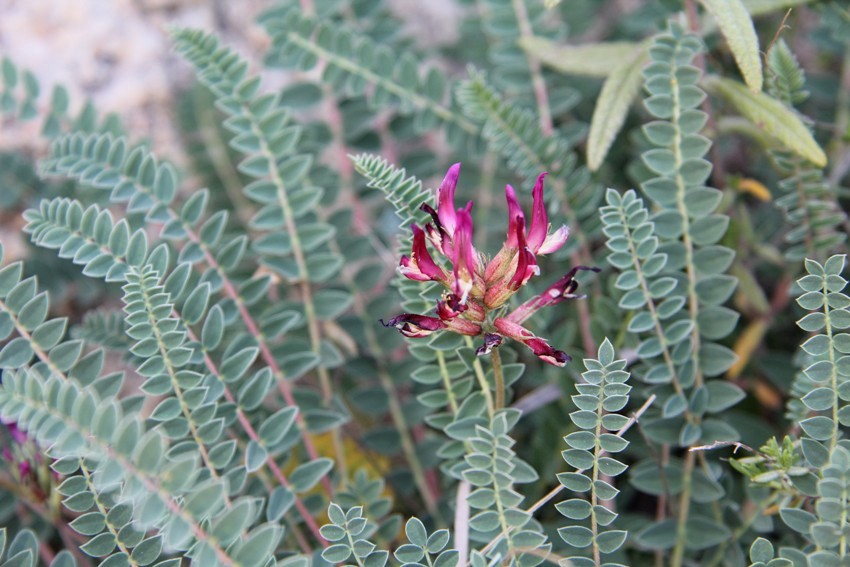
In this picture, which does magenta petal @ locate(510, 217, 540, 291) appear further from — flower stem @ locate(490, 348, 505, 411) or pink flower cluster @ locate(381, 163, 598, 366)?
flower stem @ locate(490, 348, 505, 411)

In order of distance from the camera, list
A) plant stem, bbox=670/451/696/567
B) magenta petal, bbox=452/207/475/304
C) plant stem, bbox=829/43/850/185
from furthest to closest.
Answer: plant stem, bbox=829/43/850/185
plant stem, bbox=670/451/696/567
magenta petal, bbox=452/207/475/304

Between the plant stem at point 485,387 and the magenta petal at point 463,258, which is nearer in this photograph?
the magenta petal at point 463,258

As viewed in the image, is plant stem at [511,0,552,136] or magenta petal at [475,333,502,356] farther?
plant stem at [511,0,552,136]

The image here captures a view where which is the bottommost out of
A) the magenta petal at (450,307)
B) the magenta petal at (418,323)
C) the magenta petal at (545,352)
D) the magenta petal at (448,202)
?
the magenta petal at (545,352)

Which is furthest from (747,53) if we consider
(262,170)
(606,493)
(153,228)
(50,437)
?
(153,228)

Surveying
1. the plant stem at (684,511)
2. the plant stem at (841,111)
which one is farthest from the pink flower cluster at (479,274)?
the plant stem at (841,111)

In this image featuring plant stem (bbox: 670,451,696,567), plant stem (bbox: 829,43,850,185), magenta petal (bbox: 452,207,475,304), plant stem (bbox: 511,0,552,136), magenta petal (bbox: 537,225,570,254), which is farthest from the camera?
plant stem (bbox: 511,0,552,136)

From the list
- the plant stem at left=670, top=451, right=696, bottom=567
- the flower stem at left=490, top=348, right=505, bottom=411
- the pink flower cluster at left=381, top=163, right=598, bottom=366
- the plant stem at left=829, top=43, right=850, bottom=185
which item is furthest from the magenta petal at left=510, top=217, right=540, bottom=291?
the plant stem at left=829, top=43, right=850, bottom=185

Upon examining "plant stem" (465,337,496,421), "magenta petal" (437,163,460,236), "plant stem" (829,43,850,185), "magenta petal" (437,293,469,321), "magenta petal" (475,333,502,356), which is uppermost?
"magenta petal" (437,163,460,236)

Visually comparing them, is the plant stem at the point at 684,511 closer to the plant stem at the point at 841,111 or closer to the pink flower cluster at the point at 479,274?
the pink flower cluster at the point at 479,274

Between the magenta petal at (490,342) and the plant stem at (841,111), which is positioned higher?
the magenta petal at (490,342)
